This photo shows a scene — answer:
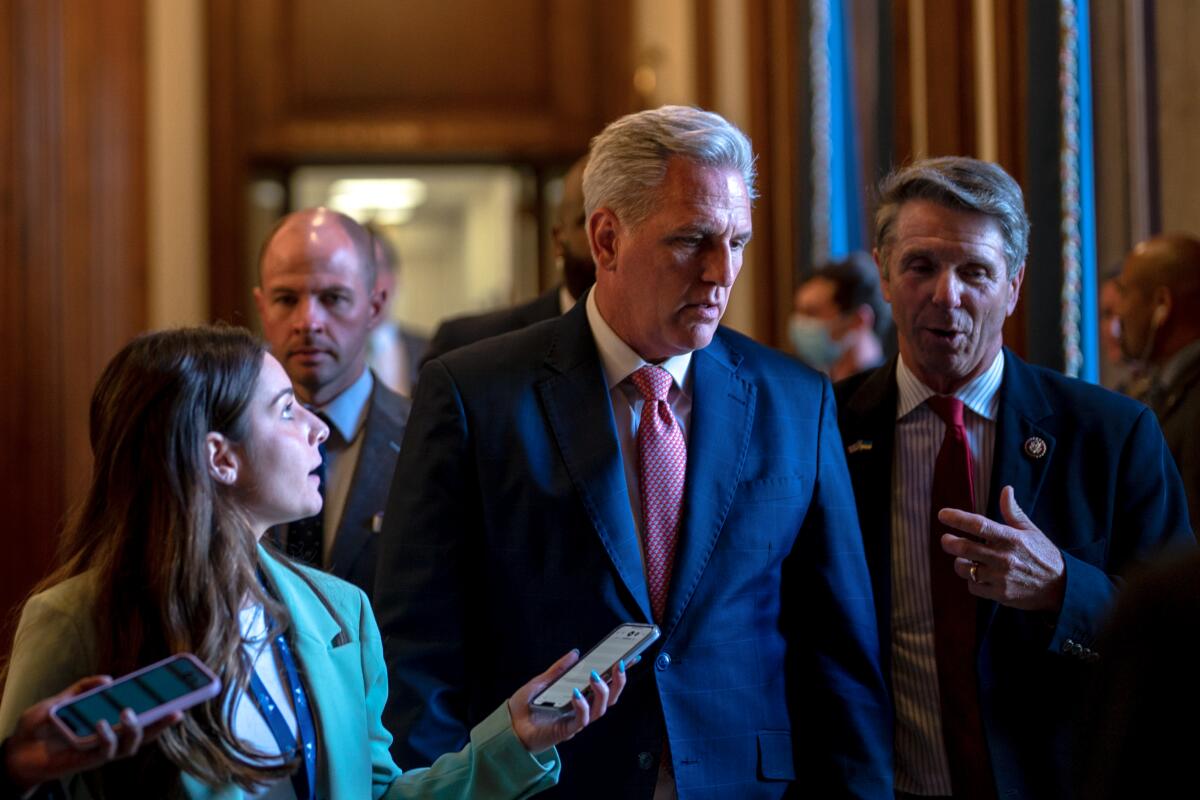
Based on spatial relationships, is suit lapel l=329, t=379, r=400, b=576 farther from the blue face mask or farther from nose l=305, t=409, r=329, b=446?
the blue face mask

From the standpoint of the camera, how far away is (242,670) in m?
2.26

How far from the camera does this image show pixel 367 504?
3771 millimetres

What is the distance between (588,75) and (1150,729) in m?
8.48

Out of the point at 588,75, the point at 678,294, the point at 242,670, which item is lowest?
the point at 242,670

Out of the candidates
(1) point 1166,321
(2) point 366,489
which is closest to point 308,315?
(2) point 366,489

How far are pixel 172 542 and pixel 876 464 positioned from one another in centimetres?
143

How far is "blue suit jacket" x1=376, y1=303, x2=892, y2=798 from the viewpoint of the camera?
2740 millimetres

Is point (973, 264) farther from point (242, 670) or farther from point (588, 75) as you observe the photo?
point (588, 75)

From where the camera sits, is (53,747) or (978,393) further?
(978,393)

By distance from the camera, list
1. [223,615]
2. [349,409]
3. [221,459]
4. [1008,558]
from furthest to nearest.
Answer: [349,409] → [1008,558] → [221,459] → [223,615]

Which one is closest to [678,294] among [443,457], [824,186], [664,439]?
[664,439]

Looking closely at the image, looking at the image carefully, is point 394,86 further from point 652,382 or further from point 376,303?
point 652,382

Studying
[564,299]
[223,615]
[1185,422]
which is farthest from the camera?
[564,299]

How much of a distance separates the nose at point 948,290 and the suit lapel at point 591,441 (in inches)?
26.1
